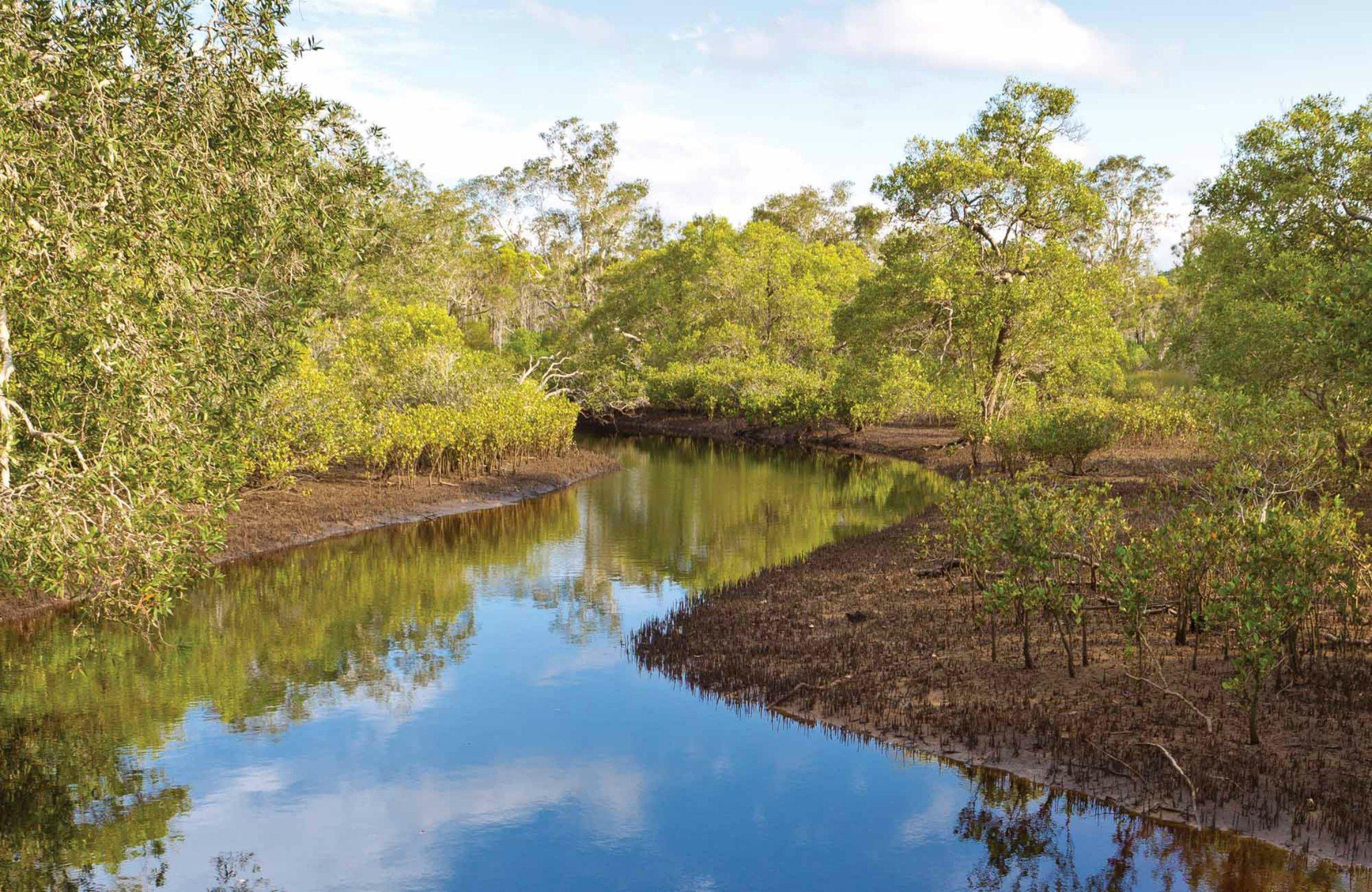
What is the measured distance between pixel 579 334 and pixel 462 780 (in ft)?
182

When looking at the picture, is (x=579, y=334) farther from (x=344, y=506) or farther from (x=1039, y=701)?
(x=1039, y=701)

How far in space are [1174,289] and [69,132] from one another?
3366 inches

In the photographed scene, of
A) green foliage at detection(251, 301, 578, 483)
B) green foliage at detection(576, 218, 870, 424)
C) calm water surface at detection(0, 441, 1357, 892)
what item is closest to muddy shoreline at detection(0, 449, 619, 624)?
green foliage at detection(251, 301, 578, 483)

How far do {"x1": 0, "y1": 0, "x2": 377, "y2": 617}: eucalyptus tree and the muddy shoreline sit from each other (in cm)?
1051

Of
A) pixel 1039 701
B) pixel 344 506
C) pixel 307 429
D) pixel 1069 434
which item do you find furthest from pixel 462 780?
pixel 1069 434

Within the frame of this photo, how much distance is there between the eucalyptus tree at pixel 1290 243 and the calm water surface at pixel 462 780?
44.5 feet

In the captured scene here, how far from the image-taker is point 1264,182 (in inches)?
1079

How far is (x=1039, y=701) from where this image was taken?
530 inches

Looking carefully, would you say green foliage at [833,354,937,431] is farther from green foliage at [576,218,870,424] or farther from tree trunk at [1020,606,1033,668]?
tree trunk at [1020,606,1033,668]

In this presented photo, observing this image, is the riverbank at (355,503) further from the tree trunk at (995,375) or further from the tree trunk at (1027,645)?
the tree trunk at (1027,645)

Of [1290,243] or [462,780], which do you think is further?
[1290,243]

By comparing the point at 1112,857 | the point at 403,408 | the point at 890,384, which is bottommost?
the point at 1112,857

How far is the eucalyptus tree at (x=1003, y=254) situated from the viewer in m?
35.4

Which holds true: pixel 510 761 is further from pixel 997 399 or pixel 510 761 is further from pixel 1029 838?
pixel 997 399
